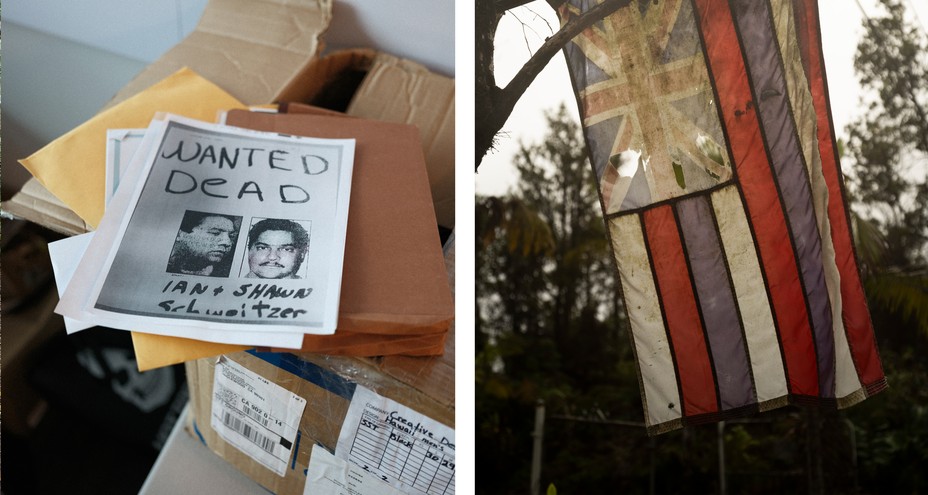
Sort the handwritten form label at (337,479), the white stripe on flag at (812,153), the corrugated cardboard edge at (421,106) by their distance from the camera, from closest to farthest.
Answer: the white stripe on flag at (812,153) → the handwritten form label at (337,479) → the corrugated cardboard edge at (421,106)

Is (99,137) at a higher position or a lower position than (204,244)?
higher

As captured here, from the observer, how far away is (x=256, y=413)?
0.68 meters

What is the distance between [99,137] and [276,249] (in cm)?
27

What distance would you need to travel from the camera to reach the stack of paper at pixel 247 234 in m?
0.56

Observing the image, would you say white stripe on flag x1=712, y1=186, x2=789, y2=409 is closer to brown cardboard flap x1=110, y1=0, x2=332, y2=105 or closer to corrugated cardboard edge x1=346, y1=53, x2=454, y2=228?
corrugated cardboard edge x1=346, y1=53, x2=454, y2=228

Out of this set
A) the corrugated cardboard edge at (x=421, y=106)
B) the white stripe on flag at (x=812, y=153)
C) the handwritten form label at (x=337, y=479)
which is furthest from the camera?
the corrugated cardboard edge at (x=421, y=106)

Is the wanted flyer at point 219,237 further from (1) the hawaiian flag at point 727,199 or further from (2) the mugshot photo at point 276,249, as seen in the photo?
(1) the hawaiian flag at point 727,199

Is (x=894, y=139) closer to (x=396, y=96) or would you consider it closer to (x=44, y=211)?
(x=396, y=96)

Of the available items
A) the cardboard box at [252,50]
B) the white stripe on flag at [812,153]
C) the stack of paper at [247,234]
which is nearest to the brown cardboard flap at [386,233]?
the stack of paper at [247,234]

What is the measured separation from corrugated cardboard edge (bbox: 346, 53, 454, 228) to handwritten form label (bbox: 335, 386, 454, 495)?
0.23 meters

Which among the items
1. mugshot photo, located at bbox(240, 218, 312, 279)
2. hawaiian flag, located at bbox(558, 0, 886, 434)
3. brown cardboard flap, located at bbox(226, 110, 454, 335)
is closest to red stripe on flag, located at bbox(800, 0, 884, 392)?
hawaiian flag, located at bbox(558, 0, 886, 434)

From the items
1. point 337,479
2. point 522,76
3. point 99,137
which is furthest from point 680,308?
point 99,137

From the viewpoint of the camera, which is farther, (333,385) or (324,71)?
(324,71)

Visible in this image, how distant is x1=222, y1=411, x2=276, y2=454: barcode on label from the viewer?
2.28 feet
